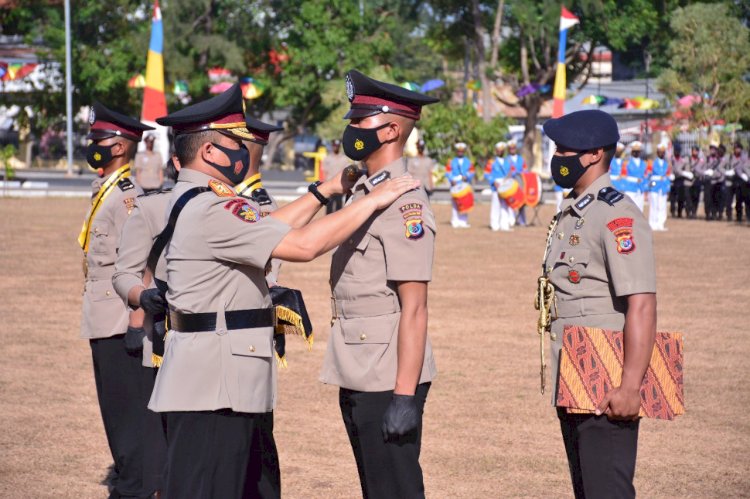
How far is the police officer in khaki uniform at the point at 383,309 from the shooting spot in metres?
4.38

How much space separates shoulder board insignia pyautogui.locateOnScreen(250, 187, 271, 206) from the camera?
18.9 ft

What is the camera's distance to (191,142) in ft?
14.7

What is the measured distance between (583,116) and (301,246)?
1.37m

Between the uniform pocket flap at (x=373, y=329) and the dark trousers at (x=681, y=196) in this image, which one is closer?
the uniform pocket flap at (x=373, y=329)

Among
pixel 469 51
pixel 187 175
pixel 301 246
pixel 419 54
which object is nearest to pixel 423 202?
pixel 301 246

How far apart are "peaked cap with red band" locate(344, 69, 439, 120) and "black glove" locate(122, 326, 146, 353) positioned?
5.55 feet

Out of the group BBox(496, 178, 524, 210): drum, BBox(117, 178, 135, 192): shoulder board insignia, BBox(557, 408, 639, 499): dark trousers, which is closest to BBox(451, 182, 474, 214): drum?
BBox(496, 178, 524, 210): drum

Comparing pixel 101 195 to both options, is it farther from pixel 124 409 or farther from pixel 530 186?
pixel 530 186

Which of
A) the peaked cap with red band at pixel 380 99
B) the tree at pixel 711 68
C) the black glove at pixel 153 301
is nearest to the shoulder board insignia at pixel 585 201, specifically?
the peaked cap with red band at pixel 380 99

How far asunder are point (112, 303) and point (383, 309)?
87.0 inches

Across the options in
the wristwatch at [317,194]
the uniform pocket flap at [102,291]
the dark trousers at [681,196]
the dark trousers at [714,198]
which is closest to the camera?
the wristwatch at [317,194]

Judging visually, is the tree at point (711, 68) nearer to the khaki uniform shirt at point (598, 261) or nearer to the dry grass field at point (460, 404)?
the dry grass field at point (460, 404)

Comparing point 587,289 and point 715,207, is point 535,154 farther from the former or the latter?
point 587,289

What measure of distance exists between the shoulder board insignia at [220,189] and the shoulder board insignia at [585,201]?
1.34 m
